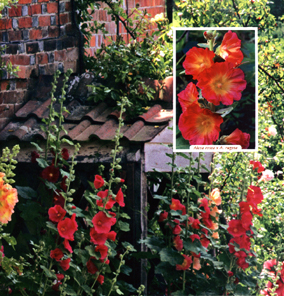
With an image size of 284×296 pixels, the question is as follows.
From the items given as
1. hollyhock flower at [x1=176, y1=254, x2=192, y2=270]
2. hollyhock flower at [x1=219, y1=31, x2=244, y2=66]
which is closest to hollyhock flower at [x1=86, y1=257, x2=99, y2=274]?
hollyhock flower at [x1=176, y1=254, x2=192, y2=270]

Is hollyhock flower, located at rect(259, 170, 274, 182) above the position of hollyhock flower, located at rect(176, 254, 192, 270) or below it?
above

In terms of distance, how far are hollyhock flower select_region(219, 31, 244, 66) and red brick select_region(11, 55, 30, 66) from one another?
3.65 ft

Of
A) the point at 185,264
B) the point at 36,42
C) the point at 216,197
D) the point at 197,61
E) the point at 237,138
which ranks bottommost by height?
the point at 185,264

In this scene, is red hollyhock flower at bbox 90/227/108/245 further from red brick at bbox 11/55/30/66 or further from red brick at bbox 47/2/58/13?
red brick at bbox 47/2/58/13

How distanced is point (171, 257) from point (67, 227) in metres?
0.49

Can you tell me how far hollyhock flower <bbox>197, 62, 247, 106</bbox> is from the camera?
1705 mm

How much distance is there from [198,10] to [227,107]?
728mm

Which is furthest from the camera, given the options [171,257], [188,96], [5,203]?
[188,96]

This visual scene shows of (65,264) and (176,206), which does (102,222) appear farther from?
(176,206)

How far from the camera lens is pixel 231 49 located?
1.73 meters

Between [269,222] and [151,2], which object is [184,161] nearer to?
[269,222]

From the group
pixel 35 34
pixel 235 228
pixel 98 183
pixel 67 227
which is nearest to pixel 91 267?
pixel 67 227

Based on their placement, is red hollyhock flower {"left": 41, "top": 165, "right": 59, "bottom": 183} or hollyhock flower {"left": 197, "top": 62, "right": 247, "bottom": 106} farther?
hollyhock flower {"left": 197, "top": 62, "right": 247, "bottom": 106}

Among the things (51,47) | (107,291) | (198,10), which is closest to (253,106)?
(198,10)
